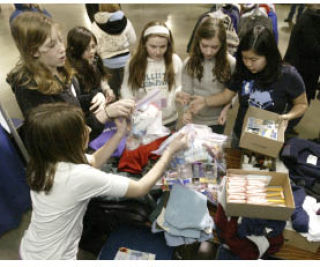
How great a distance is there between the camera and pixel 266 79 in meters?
2.05

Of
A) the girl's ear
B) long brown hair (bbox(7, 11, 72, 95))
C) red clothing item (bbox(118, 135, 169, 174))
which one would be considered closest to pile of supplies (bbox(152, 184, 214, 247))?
red clothing item (bbox(118, 135, 169, 174))

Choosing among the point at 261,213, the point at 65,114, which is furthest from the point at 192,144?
the point at 65,114

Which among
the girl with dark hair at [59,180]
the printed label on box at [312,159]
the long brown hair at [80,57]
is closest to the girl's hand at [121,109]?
the girl with dark hair at [59,180]

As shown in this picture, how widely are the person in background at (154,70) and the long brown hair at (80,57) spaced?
397 mm

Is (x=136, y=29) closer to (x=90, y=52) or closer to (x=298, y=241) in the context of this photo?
(x=90, y=52)

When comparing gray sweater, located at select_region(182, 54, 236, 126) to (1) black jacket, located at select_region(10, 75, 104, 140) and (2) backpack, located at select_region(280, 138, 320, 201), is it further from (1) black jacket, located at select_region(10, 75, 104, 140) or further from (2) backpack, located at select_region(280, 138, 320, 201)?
(1) black jacket, located at select_region(10, 75, 104, 140)

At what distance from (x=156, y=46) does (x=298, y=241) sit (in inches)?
71.5

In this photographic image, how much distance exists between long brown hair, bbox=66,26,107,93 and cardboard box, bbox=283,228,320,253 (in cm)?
204

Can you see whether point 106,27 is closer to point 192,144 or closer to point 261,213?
point 192,144

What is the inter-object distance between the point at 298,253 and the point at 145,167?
1.21m

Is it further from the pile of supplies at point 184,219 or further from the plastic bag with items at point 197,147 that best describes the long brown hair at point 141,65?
the pile of supplies at point 184,219

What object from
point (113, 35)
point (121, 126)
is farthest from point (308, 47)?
point (121, 126)

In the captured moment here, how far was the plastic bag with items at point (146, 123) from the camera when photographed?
2.06 meters

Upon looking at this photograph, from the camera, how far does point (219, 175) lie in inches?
81.7
